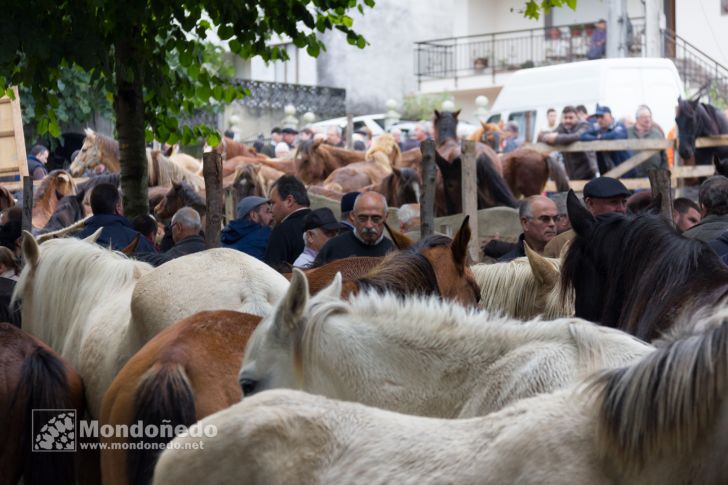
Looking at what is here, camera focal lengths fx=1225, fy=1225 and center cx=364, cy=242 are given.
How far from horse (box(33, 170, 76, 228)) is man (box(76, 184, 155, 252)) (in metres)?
5.93

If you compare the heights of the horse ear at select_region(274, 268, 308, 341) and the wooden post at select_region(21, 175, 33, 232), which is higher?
the horse ear at select_region(274, 268, 308, 341)

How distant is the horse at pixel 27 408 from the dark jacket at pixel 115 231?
4.16 metres

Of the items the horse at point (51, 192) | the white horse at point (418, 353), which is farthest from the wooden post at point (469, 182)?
the white horse at point (418, 353)

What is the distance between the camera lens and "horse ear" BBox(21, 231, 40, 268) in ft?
22.6

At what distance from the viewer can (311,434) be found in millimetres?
3029

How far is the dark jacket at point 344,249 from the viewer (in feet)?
27.5

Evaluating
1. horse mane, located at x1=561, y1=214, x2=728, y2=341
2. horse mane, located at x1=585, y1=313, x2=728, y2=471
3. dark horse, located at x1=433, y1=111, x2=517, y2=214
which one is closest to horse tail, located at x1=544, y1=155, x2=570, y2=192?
dark horse, located at x1=433, y1=111, x2=517, y2=214

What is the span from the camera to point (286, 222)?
965cm

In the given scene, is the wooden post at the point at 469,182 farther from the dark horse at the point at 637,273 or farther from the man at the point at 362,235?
the dark horse at the point at 637,273

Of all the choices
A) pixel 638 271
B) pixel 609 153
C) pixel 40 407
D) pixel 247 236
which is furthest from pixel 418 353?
pixel 609 153

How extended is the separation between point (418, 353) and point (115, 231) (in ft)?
20.4

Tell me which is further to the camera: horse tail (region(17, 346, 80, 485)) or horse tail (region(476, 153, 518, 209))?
horse tail (region(476, 153, 518, 209))

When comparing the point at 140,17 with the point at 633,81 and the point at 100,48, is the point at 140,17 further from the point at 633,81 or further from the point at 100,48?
the point at 633,81

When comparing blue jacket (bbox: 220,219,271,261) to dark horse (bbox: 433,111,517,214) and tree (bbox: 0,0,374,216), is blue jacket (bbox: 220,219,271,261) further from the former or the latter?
dark horse (bbox: 433,111,517,214)
